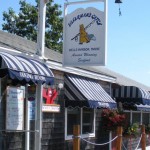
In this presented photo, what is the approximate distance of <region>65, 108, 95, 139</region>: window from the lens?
1313 cm

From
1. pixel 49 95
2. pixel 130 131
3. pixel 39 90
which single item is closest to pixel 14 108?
pixel 39 90

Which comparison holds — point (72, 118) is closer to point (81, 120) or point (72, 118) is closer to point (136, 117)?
point (81, 120)

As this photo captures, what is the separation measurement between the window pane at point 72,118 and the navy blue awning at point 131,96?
403 centimetres

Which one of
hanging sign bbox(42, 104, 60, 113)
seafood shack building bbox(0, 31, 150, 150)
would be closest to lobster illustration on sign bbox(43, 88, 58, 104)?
seafood shack building bbox(0, 31, 150, 150)

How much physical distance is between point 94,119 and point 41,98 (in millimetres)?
4174

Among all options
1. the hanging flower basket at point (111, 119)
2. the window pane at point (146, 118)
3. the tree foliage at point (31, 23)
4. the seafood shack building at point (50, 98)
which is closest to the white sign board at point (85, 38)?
the seafood shack building at point (50, 98)

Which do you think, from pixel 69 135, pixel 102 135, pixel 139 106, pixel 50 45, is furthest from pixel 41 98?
pixel 50 45

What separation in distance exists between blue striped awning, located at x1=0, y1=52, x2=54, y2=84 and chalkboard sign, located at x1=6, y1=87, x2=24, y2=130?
884 mm

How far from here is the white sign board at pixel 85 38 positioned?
11.1 meters

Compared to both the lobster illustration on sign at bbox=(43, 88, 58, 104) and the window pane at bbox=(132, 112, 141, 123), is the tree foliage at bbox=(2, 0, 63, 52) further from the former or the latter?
the lobster illustration on sign at bbox=(43, 88, 58, 104)

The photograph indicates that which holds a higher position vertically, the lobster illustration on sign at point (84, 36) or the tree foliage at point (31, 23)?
the tree foliage at point (31, 23)

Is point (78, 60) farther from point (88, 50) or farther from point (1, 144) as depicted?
point (1, 144)

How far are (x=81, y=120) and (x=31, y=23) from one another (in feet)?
76.1

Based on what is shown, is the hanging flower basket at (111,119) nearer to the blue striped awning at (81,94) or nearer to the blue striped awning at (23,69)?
the blue striped awning at (81,94)
